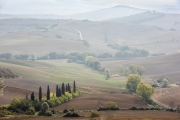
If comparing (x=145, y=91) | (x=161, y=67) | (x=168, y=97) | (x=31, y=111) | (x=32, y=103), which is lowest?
(x=31, y=111)

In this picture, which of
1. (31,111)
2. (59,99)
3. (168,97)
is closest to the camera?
(31,111)

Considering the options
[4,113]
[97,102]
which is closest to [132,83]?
[97,102]

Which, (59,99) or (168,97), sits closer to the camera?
(59,99)

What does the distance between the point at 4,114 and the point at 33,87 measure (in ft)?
124

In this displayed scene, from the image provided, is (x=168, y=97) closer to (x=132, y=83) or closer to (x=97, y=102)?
(x=132, y=83)

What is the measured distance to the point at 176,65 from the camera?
6255 inches

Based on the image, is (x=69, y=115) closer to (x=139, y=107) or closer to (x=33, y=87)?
(x=139, y=107)

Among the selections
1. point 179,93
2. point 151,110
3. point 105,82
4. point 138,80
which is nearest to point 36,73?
point 105,82

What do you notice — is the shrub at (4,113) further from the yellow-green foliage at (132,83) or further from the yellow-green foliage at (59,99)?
the yellow-green foliage at (132,83)

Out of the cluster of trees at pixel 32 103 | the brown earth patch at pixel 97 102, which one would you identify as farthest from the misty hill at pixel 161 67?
the cluster of trees at pixel 32 103

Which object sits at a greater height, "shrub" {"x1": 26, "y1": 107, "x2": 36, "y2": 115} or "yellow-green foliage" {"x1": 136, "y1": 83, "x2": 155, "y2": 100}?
"yellow-green foliage" {"x1": 136, "y1": 83, "x2": 155, "y2": 100}

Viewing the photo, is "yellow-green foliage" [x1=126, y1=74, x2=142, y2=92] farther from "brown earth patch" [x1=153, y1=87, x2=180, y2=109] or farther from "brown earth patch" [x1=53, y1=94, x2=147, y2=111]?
"brown earth patch" [x1=53, y1=94, x2=147, y2=111]

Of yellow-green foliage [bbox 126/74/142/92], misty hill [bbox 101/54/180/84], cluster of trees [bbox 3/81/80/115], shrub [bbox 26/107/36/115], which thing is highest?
misty hill [bbox 101/54/180/84]

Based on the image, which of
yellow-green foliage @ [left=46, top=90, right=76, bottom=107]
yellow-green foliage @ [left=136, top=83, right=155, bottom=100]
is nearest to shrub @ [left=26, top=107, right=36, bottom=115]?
yellow-green foliage @ [left=46, top=90, right=76, bottom=107]
